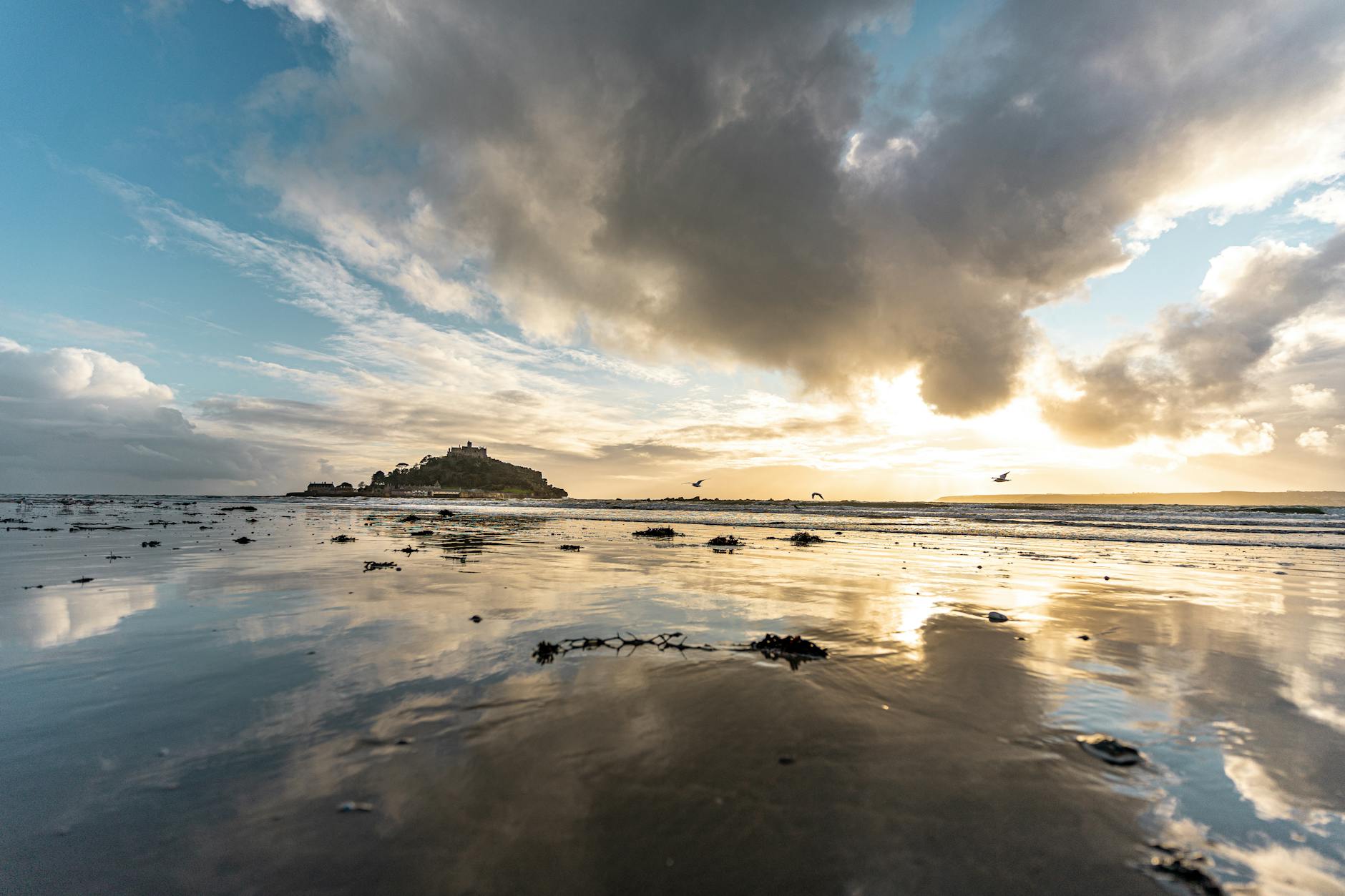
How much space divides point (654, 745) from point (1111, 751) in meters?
4.06

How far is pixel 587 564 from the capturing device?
15.6 meters

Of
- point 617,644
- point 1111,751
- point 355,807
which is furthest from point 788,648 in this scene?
point 355,807

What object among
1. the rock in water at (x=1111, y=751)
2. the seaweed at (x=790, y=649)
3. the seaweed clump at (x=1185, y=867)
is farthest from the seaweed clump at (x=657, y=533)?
the seaweed clump at (x=1185, y=867)

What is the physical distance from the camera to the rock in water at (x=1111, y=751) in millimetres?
4430

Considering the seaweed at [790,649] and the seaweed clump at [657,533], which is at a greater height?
the seaweed clump at [657,533]

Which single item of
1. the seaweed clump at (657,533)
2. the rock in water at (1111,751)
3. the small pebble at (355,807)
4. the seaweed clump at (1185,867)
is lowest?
the small pebble at (355,807)

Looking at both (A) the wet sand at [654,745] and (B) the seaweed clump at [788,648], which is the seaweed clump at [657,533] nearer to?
(A) the wet sand at [654,745]

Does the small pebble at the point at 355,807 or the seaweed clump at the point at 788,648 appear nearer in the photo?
the small pebble at the point at 355,807

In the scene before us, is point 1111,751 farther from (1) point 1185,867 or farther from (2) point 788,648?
(2) point 788,648

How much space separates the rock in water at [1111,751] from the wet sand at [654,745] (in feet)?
0.33

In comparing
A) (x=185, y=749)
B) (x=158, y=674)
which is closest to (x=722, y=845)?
(x=185, y=749)

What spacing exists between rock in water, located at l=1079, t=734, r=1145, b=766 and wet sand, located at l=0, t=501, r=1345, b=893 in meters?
0.10

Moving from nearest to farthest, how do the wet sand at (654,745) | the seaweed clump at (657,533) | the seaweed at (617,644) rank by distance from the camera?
the wet sand at (654,745)
the seaweed at (617,644)
the seaweed clump at (657,533)

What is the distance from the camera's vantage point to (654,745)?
4578mm
